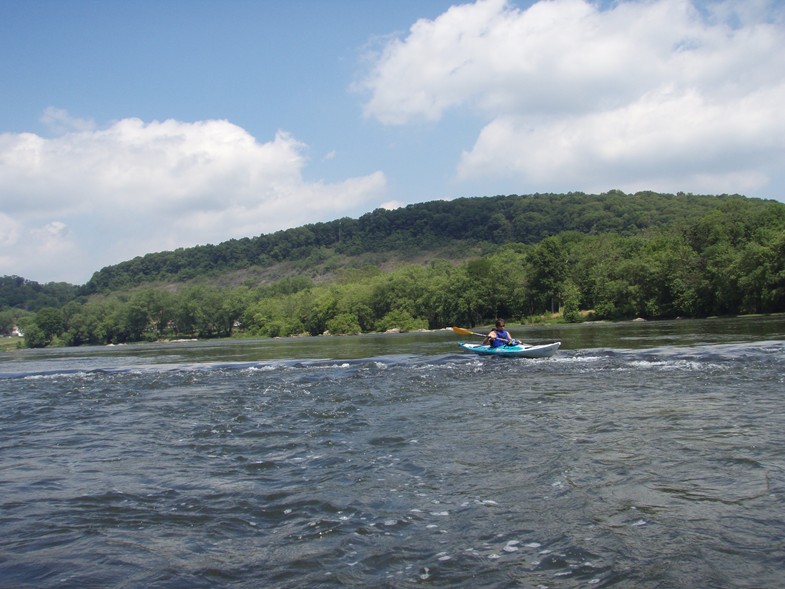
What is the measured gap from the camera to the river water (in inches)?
217

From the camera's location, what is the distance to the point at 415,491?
25.6 ft

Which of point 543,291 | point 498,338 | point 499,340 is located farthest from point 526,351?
point 543,291

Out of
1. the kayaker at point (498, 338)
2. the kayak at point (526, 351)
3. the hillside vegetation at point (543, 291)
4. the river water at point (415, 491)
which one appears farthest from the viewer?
the hillside vegetation at point (543, 291)

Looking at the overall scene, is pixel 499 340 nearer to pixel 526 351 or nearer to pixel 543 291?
pixel 526 351

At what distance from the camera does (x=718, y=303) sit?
67062 millimetres

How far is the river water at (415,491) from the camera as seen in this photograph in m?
5.52

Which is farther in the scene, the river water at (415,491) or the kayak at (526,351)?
the kayak at (526,351)

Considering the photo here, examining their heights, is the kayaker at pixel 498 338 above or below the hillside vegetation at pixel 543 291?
below

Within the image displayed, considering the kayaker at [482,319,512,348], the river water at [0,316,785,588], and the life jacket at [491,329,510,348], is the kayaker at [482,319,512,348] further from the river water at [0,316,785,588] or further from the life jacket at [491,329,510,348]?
the river water at [0,316,785,588]

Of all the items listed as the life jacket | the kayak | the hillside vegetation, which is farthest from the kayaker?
the hillside vegetation

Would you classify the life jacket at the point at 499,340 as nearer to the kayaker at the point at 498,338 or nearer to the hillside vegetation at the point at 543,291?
the kayaker at the point at 498,338

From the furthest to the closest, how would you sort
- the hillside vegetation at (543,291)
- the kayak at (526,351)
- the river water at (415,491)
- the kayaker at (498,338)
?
the hillside vegetation at (543,291) → the kayaker at (498,338) → the kayak at (526,351) → the river water at (415,491)

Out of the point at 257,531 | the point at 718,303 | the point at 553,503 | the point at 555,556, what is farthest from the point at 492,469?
the point at 718,303

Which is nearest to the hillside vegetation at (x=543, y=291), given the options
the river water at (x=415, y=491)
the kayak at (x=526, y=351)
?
the kayak at (x=526, y=351)
